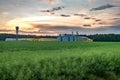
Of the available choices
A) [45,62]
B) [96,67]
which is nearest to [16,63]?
[45,62]

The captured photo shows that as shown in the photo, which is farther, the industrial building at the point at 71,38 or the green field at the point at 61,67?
the industrial building at the point at 71,38

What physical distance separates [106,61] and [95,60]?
0.98 m

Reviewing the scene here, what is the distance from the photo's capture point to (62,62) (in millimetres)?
14445

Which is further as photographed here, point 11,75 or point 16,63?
point 16,63

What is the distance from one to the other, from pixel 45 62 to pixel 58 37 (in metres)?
88.0

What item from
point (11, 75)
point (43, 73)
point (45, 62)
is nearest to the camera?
point (11, 75)

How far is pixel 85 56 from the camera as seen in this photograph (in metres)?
16.7

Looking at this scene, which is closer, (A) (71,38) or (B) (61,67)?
(B) (61,67)

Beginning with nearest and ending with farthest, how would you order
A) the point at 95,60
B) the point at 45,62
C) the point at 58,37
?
the point at 45,62 < the point at 95,60 < the point at 58,37

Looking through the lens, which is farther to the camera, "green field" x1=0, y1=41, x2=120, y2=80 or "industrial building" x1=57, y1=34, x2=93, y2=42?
"industrial building" x1=57, y1=34, x2=93, y2=42

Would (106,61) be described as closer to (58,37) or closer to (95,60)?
(95,60)

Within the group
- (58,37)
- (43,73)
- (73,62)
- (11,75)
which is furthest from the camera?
(58,37)

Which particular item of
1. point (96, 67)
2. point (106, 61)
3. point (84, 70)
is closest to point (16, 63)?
point (84, 70)

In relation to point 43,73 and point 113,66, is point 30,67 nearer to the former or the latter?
point 43,73
